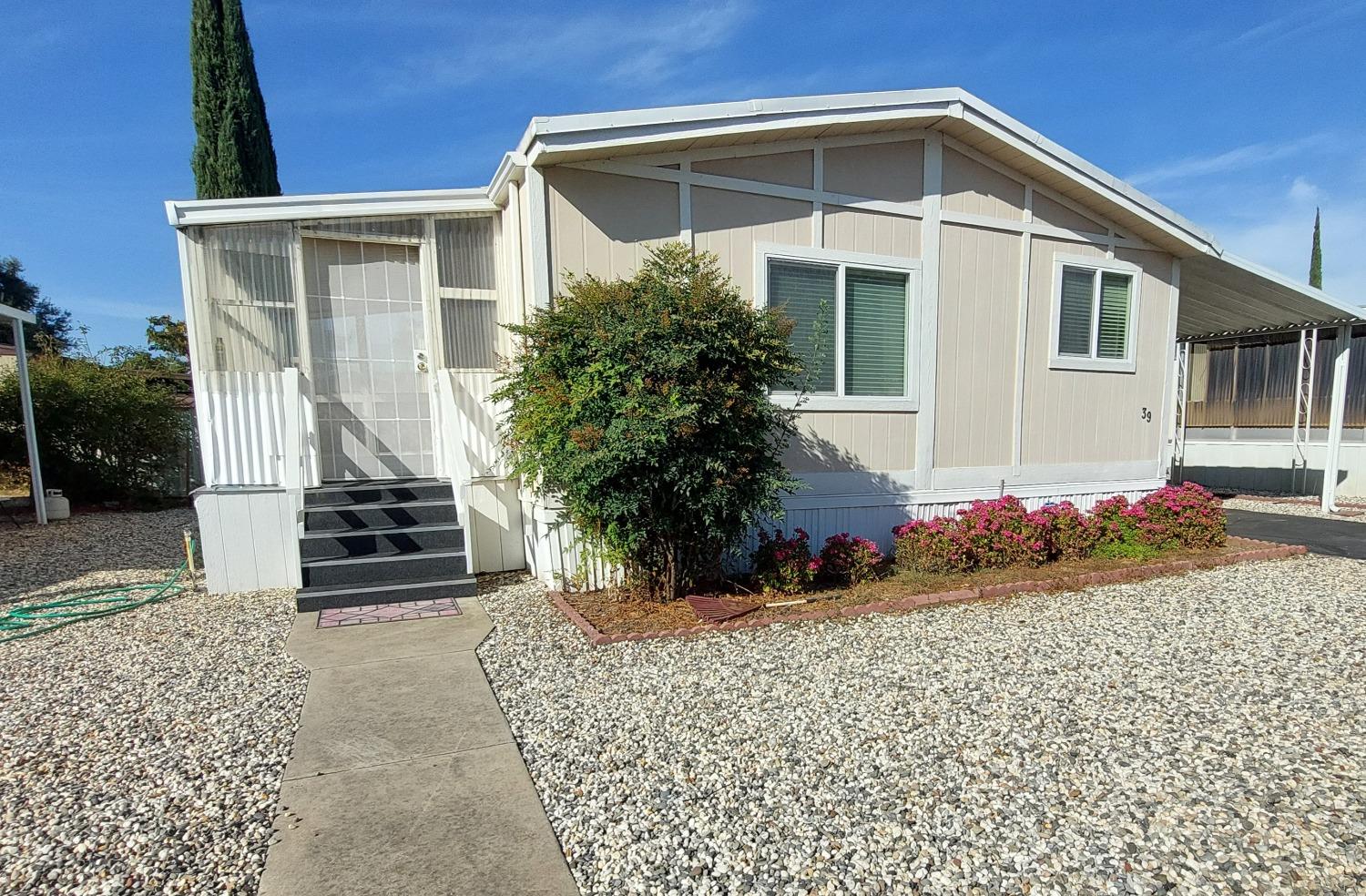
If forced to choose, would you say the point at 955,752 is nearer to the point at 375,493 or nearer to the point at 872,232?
the point at 872,232

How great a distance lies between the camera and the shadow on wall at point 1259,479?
462 inches

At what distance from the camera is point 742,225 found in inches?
227

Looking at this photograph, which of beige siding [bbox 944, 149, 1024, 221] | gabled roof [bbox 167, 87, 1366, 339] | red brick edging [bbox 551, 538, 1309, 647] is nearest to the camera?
red brick edging [bbox 551, 538, 1309, 647]

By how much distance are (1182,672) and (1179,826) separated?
1841 millimetres

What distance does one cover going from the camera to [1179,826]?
2381mm

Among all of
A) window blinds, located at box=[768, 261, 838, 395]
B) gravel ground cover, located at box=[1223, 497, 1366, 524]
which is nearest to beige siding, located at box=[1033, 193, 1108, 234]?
window blinds, located at box=[768, 261, 838, 395]

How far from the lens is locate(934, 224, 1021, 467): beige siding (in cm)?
664

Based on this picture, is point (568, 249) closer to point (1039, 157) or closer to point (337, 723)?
point (337, 723)

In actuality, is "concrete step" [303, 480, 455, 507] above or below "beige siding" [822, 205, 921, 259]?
below

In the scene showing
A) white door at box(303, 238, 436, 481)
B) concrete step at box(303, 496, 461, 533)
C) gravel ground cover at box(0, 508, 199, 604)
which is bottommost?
gravel ground cover at box(0, 508, 199, 604)

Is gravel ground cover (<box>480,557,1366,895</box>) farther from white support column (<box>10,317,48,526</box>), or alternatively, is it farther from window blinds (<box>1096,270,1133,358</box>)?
white support column (<box>10,317,48,526</box>)

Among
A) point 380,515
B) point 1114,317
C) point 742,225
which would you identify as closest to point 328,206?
point 380,515

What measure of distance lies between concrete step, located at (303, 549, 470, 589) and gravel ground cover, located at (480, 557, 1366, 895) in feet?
3.38

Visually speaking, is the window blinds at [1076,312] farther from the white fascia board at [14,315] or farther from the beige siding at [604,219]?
the white fascia board at [14,315]
